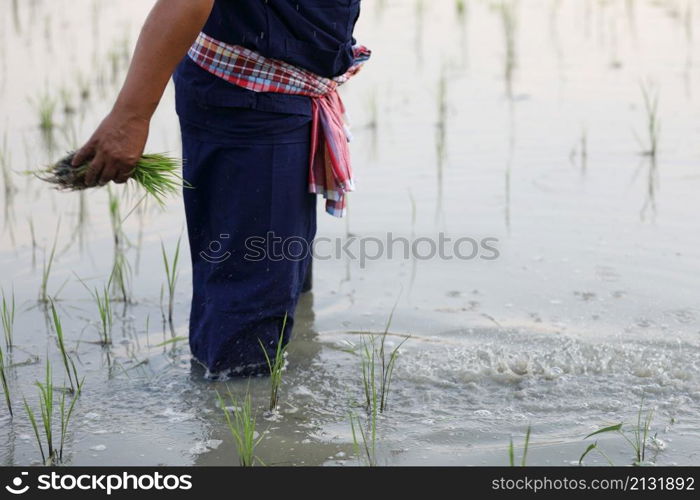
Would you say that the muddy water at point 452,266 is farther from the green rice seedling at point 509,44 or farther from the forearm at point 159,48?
the forearm at point 159,48

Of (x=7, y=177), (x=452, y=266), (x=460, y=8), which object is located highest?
(x=460, y=8)

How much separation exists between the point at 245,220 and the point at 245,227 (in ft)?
0.06

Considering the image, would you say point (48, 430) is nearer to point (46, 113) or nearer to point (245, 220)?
point (245, 220)

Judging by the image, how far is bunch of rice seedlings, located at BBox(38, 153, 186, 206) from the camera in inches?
97.8

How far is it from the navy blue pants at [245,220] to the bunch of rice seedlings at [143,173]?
11 cm

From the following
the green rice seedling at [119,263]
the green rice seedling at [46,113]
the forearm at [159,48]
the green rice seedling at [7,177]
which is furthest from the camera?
the green rice seedling at [46,113]

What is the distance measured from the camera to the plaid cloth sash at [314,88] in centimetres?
260

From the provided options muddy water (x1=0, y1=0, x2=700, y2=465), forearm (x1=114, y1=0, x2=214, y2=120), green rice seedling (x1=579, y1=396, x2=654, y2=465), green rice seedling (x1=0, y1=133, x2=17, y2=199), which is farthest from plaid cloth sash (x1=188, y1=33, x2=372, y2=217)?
green rice seedling (x1=0, y1=133, x2=17, y2=199)

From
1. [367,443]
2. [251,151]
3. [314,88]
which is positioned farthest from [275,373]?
[314,88]

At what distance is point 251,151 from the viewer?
8.79ft

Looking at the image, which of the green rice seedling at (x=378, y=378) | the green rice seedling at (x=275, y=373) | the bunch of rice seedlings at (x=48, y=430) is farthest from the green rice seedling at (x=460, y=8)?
the bunch of rice seedlings at (x=48, y=430)

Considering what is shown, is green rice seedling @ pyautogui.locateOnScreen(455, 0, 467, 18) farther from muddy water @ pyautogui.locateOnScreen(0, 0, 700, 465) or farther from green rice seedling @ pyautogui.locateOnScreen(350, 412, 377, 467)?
green rice seedling @ pyautogui.locateOnScreen(350, 412, 377, 467)

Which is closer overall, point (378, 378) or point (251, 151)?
point (251, 151)

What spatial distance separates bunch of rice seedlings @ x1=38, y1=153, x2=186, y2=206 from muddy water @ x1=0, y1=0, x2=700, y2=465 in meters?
0.60
